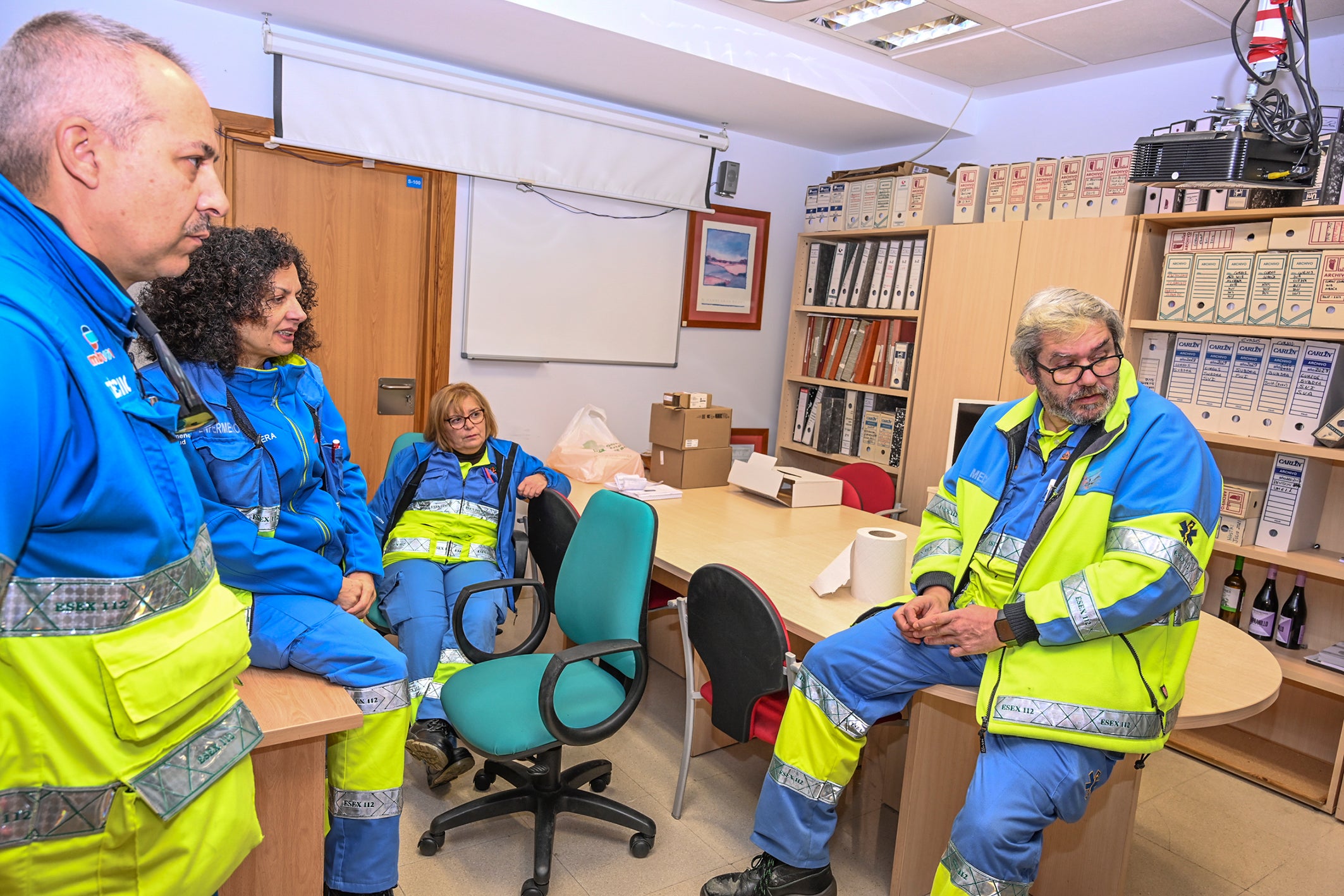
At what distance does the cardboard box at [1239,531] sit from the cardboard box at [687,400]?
7.00 ft

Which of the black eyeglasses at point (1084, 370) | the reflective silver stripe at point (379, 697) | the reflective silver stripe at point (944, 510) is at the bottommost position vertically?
the reflective silver stripe at point (379, 697)

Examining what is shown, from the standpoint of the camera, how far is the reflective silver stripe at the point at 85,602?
2.82ft

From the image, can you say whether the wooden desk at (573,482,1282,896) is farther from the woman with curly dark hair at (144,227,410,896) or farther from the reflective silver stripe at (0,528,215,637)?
the reflective silver stripe at (0,528,215,637)

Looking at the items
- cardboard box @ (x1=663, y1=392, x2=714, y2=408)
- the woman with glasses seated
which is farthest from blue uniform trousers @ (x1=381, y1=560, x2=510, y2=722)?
cardboard box @ (x1=663, y1=392, x2=714, y2=408)

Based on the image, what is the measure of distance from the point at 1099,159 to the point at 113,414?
3772 mm

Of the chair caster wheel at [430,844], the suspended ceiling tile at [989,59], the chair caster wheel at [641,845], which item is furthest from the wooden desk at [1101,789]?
the suspended ceiling tile at [989,59]

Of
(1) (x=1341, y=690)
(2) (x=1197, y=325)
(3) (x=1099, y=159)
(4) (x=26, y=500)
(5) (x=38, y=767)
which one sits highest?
(3) (x=1099, y=159)

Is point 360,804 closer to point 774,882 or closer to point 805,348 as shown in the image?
point 774,882

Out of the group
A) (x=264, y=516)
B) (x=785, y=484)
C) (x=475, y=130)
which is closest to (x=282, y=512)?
(x=264, y=516)

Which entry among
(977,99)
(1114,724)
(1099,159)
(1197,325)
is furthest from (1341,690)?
(977,99)

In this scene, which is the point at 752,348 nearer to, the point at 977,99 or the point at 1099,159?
the point at 977,99

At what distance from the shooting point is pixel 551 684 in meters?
2.08

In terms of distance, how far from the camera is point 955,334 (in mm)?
4137

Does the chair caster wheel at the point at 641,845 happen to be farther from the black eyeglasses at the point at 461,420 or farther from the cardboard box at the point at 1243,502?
the cardboard box at the point at 1243,502
